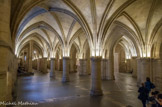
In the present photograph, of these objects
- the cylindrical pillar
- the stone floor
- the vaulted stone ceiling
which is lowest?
the stone floor

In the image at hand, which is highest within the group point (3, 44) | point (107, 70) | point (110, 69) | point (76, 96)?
point (3, 44)

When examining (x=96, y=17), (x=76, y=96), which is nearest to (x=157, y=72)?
(x=96, y=17)

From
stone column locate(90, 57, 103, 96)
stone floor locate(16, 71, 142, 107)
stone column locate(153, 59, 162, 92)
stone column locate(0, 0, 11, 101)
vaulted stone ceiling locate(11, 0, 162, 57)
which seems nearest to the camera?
stone column locate(0, 0, 11, 101)

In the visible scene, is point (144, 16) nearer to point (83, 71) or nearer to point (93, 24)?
point (93, 24)

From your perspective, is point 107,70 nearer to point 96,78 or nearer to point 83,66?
point 83,66

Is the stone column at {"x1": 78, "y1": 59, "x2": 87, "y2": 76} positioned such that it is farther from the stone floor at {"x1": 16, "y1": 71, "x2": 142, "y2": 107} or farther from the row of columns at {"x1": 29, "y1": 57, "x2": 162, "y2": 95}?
the stone floor at {"x1": 16, "y1": 71, "x2": 142, "y2": 107}

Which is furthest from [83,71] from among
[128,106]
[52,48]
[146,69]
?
[128,106]

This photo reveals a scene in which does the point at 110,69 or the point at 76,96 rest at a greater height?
the point at 110,69

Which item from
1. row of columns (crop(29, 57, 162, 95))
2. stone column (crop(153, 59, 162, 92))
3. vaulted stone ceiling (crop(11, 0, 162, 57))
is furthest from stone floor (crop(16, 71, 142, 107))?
vaulted stone ceiling (crop(11, 0, 162, 57))

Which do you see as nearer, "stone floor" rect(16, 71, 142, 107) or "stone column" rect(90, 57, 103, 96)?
"stone floor" rect(16, 71, 142, 107)

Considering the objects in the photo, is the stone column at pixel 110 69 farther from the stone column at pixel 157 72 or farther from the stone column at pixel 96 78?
the stone column at pixel 96 78

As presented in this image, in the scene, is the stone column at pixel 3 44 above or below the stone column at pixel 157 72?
above

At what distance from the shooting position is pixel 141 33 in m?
12.4

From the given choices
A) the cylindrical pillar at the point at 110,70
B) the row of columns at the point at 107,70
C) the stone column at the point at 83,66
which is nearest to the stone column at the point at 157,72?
the row of columns at the point at 107,70
